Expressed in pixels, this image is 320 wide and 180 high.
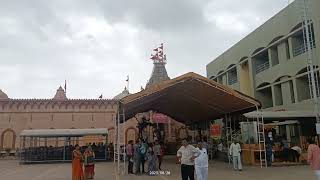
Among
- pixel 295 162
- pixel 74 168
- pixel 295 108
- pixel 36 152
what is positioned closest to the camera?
pixel 74 168

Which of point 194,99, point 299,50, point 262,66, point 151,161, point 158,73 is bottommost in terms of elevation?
point 151,161

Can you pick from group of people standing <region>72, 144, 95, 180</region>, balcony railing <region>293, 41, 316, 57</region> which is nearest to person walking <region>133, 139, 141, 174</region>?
group of people standing <region>72, 144, 95, 180</region>

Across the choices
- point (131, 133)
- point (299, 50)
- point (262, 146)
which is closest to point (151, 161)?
point (262, 146)

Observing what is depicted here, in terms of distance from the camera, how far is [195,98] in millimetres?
23812

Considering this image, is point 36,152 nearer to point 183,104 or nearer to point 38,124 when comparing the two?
point 38,124

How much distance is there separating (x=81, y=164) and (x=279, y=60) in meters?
22.1

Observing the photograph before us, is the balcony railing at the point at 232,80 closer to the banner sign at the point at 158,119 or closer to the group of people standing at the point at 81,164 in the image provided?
the banner sign at the point at 158,119

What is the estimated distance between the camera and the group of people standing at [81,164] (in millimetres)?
14773

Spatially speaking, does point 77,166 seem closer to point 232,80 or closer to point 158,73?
point 232,80

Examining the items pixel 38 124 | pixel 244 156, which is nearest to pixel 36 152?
pixel 38 124

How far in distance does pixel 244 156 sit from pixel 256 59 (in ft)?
50.6

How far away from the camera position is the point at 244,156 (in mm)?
23406

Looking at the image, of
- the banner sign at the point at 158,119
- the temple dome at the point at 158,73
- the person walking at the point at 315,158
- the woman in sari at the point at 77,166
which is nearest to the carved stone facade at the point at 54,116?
the banner sign at the point at 158,119

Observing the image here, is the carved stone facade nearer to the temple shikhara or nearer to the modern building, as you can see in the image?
the temple shikhara
